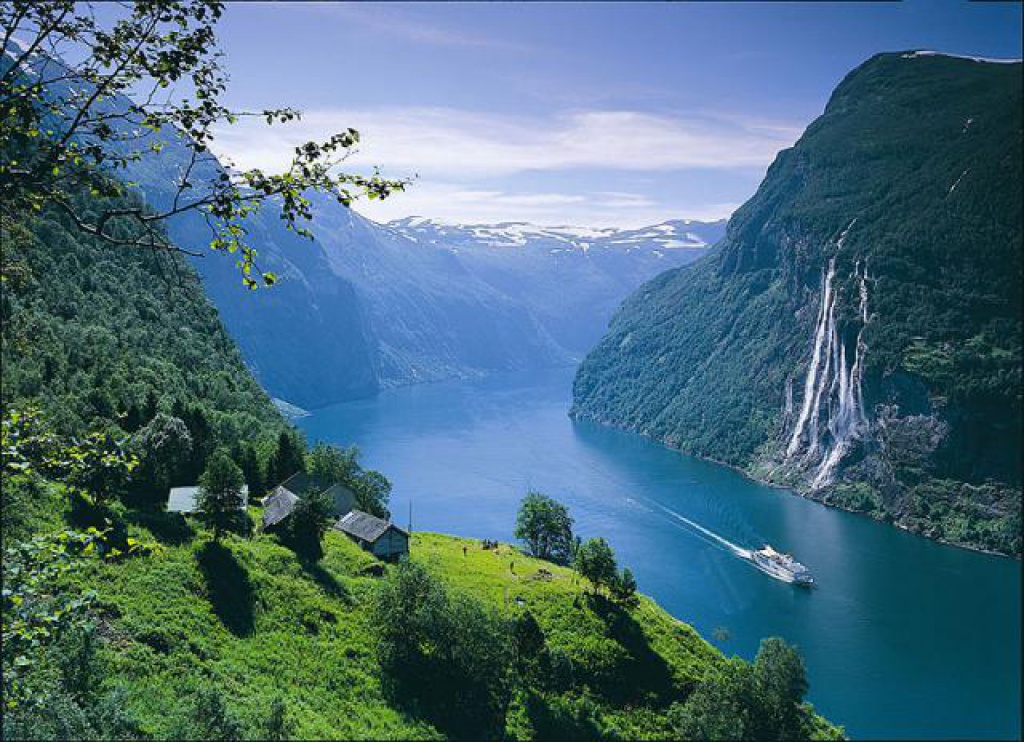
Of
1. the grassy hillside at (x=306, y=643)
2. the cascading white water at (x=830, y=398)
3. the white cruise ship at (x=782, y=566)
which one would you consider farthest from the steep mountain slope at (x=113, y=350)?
the cascading white water at (x=830, y=398)

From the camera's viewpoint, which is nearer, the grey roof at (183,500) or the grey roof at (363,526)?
the grey roof at (183,500)

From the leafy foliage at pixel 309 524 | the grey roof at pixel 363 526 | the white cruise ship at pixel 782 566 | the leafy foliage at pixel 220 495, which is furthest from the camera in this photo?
the white cruise ship at pixel 782 566

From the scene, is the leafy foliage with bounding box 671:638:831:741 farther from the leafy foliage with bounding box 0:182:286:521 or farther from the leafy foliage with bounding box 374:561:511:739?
the leafy foliage with bounding box 0:182:286:521

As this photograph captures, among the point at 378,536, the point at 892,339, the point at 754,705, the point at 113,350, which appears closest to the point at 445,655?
the point at 754,705

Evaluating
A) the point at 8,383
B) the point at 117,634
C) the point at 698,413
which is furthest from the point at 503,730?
the point at 698,413

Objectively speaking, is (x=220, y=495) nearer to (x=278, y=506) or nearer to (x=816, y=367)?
(x=278, y=506)

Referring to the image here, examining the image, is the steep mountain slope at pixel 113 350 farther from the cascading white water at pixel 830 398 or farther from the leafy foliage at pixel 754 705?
the cascading white water at pixel 830 398

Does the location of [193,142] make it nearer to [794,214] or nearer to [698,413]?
[698,413]
